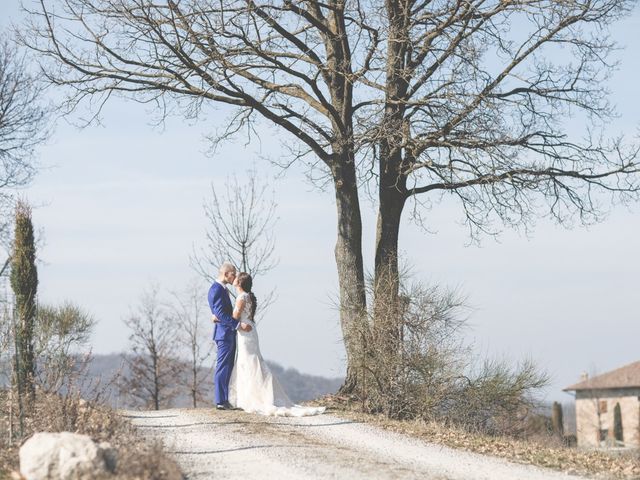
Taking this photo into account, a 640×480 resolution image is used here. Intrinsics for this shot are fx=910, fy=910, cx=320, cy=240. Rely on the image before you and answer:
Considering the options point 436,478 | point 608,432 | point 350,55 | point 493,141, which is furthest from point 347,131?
point 608,432

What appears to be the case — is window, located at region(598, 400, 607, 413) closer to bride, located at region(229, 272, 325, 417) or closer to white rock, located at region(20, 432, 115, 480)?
bride, located at region(229, 272, 325, 417)

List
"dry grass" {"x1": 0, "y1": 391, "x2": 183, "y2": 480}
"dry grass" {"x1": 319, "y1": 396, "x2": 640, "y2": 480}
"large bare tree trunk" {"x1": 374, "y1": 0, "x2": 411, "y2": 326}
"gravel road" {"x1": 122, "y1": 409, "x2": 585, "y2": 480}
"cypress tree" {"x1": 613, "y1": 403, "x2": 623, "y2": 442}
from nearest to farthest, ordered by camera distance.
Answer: "dry grass" {"x1": 0, "y1": 391, "x2": 183, "y2": 480} < "gravel road" {"x1": 122, "y1": 409, "x2": 585, "y2": 480} < "dry grass" {"x1": 319, "y1": 396, "x2": 640, "y2": 480} < "large bare tree trunk" {"x1": 374, "y1": 0, "x2": 411, "y2": 326} < "cypress tree" {"x1": 613, "y1": 403, "x2": 623, "y2": 442}

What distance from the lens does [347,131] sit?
19.4m

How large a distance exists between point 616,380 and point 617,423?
6.76 m

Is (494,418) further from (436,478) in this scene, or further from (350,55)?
(350,55)

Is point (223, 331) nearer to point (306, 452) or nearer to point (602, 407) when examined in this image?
point (306, 452)

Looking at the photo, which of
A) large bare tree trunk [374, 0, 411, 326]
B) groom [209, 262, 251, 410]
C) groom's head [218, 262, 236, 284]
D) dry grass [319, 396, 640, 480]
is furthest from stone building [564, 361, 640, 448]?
groom's head [218, 262, 236, 284]

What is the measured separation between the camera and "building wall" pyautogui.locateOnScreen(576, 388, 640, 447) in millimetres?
61688

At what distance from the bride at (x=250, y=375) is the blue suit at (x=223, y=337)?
111mm

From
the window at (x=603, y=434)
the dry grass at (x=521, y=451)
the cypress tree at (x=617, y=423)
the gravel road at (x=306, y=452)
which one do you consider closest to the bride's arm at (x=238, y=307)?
the gravel road at (x=306, y=452)

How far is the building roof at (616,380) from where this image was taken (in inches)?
2566

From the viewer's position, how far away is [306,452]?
12.5m

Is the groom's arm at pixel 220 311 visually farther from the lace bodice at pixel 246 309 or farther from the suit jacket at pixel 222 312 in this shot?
the lace bodice at pixel 246 309

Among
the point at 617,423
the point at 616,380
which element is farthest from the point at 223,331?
the point at 616,380
